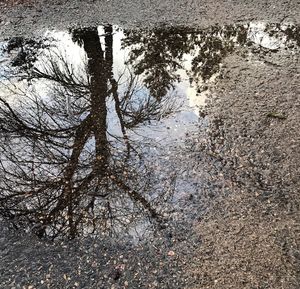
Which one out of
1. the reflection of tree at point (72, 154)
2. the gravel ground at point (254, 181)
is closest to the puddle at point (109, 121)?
the reflection of tree at point (72, 154)

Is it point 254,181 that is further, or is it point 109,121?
point 109,121

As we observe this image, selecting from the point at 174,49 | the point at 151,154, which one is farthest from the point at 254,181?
the point at 174,49

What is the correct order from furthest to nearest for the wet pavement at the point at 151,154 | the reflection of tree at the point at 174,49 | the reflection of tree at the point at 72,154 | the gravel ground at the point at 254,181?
the reflection of tree at the point at 174,49, the reflection of tree at the point at 72,154, the wet pavement at the point at 151,154, the gravel ground at the point at 254,181

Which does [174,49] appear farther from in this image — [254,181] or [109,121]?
[254,181]

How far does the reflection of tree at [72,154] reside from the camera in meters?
3.13

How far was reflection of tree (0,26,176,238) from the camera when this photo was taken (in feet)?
10.3

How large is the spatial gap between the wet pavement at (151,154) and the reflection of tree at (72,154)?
0.04 ft

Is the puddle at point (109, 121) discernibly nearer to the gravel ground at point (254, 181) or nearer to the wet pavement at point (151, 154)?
the wet pavement at point (151, 154)

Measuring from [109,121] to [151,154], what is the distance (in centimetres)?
73

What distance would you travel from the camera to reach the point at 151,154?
3629mm

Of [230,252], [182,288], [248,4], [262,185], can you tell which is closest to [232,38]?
[248,4]

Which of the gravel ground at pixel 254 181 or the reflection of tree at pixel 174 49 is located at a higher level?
the reflection of tree at pixel 174 49

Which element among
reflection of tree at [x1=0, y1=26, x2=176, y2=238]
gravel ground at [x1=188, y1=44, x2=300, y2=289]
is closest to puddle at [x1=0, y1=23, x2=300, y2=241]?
reflection of tree at [x1=0, y1=26, x2=176, y2=238]

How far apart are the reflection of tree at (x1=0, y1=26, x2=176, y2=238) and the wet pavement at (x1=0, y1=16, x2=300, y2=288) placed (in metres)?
0.01
